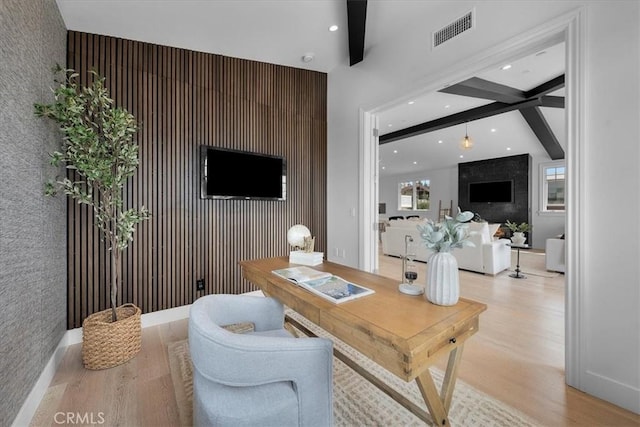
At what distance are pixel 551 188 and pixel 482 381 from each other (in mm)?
8753

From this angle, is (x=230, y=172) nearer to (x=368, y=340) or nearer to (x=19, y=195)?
(x=19, y=195)

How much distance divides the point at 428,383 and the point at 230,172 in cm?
275

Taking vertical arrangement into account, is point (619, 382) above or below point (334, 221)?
below

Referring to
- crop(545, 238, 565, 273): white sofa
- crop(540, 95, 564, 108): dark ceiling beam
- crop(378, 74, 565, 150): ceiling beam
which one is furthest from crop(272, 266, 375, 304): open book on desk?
crop(540, 95, 564, 108): dark ceiling beam

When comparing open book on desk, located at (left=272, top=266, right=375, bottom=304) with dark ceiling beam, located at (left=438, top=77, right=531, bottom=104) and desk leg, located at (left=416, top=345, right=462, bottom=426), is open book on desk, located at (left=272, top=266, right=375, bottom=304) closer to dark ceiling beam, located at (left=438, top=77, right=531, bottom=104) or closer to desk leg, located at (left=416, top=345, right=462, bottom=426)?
desk leg, located at (left=416, top=345, right=462, bottom=426)

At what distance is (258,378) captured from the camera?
104 cm

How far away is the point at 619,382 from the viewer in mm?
1603

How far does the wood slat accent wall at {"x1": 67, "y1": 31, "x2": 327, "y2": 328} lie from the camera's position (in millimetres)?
2518

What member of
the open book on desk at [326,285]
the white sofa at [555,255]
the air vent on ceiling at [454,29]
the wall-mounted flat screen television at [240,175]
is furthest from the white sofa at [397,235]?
the open book on desk at [326,285]

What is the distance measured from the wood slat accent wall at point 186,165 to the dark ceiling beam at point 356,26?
830mm

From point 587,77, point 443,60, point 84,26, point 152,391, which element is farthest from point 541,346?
point 84,26

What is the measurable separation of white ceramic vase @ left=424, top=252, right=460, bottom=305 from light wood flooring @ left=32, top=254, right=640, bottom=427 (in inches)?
40.5

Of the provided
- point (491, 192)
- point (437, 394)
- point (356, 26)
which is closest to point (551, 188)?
point (491, 192)

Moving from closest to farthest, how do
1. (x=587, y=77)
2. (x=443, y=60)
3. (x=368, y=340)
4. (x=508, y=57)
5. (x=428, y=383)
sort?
(x=368, y=340) < (x=428, y=383) < (x=587, y=77) < (x=508, y=57) < (x=443, y=60)
